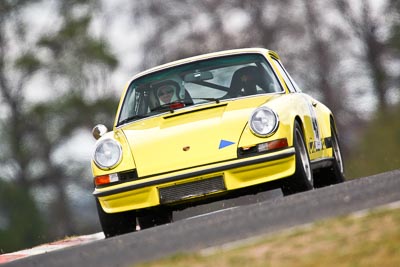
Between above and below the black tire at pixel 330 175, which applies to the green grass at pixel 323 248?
above

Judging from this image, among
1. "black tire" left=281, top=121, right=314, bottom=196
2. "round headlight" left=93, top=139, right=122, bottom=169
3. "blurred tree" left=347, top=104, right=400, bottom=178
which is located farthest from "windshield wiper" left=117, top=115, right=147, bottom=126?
"blurred tree" left=347, top=104, right=400, bottom=178

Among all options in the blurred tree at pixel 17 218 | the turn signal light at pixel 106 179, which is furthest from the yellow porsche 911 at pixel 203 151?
the blurred tree at pixel 17 218

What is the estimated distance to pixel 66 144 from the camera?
43.7 meters

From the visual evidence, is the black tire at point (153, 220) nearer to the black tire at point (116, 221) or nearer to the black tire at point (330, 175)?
the black tire at point (116, 221)

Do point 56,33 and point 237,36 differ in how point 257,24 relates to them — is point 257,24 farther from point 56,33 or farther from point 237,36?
point 56,33

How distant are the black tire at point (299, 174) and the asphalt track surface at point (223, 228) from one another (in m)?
1.02

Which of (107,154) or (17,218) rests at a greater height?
(107,154)

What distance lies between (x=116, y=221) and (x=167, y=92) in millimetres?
1527

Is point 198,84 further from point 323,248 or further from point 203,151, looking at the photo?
point 323,248

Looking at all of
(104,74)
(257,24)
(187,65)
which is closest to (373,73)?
(257,24)

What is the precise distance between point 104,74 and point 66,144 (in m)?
4.30

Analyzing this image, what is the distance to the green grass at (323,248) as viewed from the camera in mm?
6125

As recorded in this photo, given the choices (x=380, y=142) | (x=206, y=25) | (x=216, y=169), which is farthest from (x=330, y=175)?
(x=206, y=25)

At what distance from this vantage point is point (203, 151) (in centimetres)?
1026
